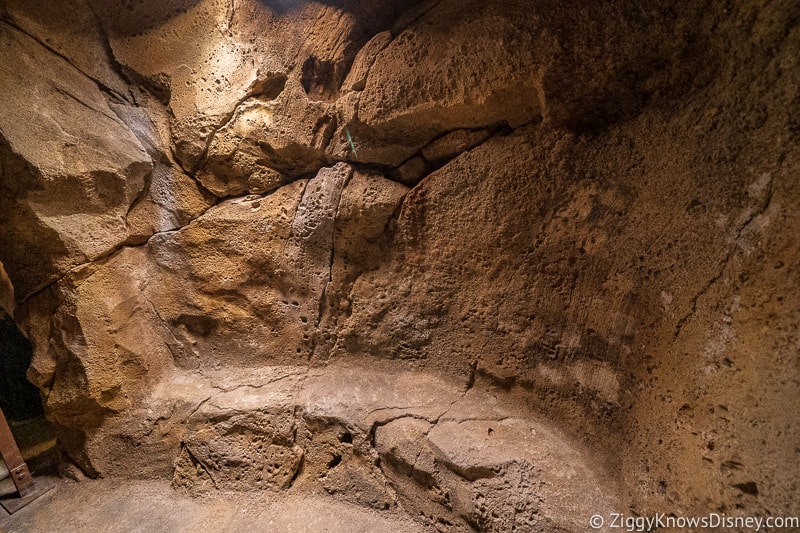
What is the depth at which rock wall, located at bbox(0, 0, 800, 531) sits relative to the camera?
1338 millimetres

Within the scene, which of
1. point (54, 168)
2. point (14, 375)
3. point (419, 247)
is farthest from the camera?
point (14, 375)

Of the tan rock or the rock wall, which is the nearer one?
the rock wall

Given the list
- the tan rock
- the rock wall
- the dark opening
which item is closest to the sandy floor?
the rock wall

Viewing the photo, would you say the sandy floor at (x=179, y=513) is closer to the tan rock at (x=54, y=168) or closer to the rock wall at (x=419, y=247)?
the rock wall at (x=419, y=247)

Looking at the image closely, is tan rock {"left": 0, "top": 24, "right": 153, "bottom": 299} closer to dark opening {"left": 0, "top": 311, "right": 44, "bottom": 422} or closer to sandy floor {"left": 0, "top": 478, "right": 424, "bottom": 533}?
dark opening {"left": 0, "top": 311, "right": 44, "bottom": 422}

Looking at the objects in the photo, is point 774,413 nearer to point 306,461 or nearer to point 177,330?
point 306,461

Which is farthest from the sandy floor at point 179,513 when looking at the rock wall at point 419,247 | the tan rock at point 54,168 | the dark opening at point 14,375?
the tan rock at point 54,168

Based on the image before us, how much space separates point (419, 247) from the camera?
7.11 ft

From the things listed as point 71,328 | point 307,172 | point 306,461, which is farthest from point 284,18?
point 306,461

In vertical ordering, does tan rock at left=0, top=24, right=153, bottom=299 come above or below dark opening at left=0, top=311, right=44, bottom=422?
above

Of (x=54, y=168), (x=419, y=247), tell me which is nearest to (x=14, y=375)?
(x=54, y=168)

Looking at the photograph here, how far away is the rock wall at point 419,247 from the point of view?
134cm

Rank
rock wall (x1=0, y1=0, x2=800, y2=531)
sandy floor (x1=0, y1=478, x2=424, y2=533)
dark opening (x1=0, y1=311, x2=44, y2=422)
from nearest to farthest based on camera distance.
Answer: rock wall (x1=0, y1=0, x2=800, y2=531)
sandy floor (x1=0, y1=478, x2=424, y2=533)
dark opening (x1=0, y1=311, x2=44, y2=422)

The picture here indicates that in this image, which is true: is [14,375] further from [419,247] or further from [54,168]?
[419,247]
